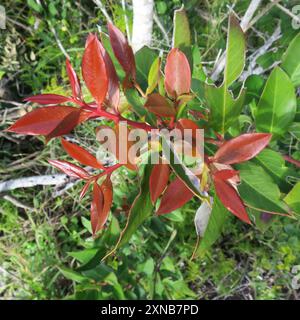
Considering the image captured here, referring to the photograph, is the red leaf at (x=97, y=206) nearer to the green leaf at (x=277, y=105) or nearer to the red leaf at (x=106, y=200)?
the red leaf at (x=106, y=200)

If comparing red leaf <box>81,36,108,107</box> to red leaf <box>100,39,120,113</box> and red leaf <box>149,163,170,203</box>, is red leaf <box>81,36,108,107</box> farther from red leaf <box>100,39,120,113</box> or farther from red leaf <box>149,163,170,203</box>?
red leaf <box>149,163,170,203</box>

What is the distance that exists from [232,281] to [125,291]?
1.73ft

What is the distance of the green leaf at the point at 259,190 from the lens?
2.09 feet

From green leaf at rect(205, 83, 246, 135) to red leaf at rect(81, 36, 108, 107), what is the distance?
0.18m

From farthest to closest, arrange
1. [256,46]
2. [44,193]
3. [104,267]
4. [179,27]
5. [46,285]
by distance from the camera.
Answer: [256,46] → [44,193] → [46,285] → [104,267] → [179,27]

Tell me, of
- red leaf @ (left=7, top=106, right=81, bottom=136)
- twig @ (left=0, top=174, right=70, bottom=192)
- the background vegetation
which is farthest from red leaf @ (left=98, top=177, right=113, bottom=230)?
twig @ (left=0, top=174, right=70, bottom=192)

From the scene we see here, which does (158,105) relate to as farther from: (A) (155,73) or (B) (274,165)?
(B) (274,165)

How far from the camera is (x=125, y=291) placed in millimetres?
1168

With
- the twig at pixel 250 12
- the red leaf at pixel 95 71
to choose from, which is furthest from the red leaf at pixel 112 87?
the twig at pixel 250 12

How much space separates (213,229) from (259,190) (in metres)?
0.10

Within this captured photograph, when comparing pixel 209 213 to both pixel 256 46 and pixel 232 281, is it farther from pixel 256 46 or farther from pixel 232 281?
pixel 256 46

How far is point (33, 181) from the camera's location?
4.77 ft

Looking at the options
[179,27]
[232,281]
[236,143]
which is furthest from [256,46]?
[236,143]

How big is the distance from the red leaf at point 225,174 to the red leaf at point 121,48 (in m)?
0.22
